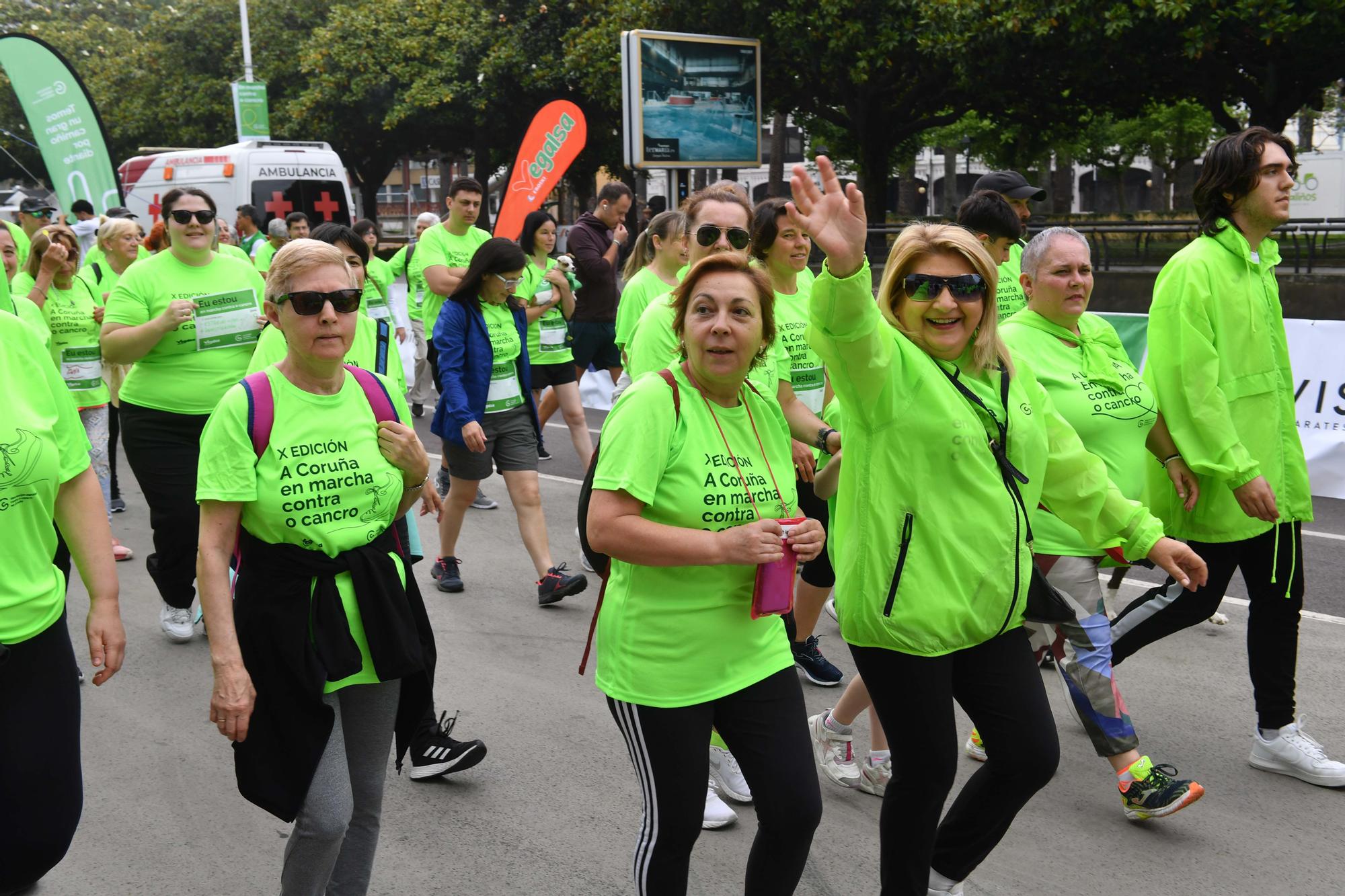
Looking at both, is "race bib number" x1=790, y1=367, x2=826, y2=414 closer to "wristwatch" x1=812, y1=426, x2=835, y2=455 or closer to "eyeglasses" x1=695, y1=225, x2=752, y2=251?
"eyeglasses" x1=695, y1=225, x2=752, y2=251

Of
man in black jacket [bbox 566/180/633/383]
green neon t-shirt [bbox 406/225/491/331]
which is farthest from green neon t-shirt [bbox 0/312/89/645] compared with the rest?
man in black jacket [bbox 566/180/633/383]

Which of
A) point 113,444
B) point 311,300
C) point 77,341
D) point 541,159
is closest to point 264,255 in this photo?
point 113,444

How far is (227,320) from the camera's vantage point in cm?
533

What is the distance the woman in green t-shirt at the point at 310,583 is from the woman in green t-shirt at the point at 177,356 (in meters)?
2.40

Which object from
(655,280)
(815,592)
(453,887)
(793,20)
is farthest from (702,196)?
(793,20)

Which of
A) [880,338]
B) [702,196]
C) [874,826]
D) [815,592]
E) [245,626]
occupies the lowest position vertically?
[874,826]

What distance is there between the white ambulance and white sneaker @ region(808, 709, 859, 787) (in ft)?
49.8

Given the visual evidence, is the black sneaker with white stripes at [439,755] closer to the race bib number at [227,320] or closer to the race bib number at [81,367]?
the race bib number at [227,320]

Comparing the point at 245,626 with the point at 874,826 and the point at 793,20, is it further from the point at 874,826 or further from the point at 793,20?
→ the point at 793,20

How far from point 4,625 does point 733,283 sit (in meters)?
1.71

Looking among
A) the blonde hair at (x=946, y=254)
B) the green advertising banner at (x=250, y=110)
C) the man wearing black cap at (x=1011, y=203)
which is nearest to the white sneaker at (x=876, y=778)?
the blonde hair at (x=946, y=254)

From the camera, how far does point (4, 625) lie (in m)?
2.60

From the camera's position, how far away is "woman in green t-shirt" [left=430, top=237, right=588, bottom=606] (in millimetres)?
6168

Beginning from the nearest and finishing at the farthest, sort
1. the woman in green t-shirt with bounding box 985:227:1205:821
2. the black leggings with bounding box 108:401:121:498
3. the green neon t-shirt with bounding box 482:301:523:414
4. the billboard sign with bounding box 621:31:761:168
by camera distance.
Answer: the woman in green t-shirt with bounding box 985:227:1205:821, the green neon t-shirt with bounding box 482:301:523:414, the black leggings with bounding box 108:401:121:498, the billboard sign with bounding box 621:31:761:168
